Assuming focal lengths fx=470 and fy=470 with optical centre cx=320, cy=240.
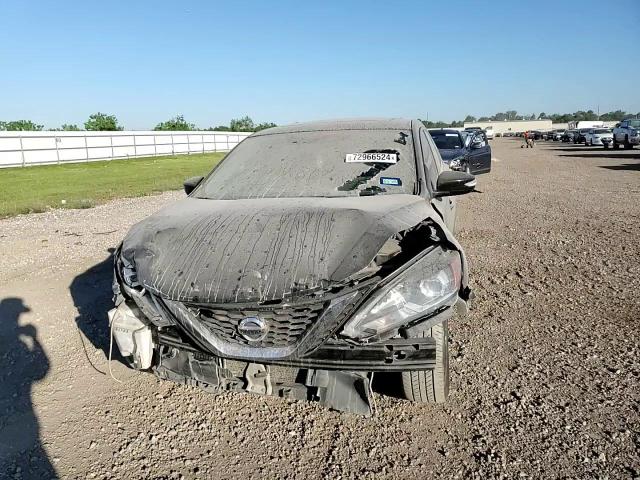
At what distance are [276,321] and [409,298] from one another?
2.13ft

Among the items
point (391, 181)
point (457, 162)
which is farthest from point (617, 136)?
point (391, 181)

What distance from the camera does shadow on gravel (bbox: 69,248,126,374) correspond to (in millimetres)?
3734

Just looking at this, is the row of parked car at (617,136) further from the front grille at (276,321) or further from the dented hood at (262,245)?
the front grille at (276,321)

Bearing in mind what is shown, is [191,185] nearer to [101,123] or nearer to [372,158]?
[372,158]

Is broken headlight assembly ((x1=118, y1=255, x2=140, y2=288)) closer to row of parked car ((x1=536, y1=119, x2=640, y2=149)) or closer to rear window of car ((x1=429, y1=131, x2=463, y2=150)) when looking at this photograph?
rear window of car ((x1=429, y1=131, x2=463, y2=150))

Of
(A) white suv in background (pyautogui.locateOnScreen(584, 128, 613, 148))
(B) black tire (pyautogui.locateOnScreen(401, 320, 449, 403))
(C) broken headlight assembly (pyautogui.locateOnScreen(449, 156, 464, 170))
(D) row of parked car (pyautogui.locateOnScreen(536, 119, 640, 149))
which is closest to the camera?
(B) black tire (pyautogui.locateOnScreen(401, 320, 449, 403))

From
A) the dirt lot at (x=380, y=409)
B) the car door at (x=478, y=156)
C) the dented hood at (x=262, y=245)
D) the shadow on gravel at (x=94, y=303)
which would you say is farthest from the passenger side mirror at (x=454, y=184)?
the car door at (x=478, y=156)

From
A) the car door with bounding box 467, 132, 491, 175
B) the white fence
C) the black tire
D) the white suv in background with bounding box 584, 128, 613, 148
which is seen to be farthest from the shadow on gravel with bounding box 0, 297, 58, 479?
the white suv in background with bounding box 584, 128, 613, 148

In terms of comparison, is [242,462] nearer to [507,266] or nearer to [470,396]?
[470,396]

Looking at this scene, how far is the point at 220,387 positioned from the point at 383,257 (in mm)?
1096

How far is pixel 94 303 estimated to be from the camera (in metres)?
4.52

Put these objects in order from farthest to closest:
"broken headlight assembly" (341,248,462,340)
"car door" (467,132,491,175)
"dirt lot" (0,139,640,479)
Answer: "car door" (467,132,491,175)
"dirt lot" (0,139,640,479)
"broken headlight assembly" (341,248,462,340)

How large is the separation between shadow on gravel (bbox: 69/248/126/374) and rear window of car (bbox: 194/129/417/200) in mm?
1403

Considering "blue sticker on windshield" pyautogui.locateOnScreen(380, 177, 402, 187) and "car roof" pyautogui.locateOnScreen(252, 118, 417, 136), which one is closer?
"blue sticker on windshield" pyautogui.locateOnScreen(380, 177, 402, 187)
